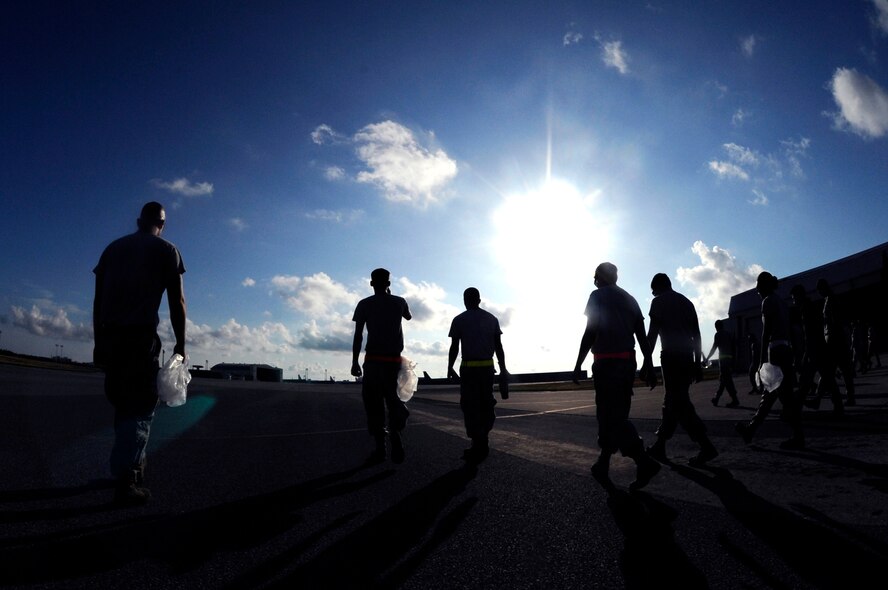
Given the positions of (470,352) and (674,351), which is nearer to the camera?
(674,351)

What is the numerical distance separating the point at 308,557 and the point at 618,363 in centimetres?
295

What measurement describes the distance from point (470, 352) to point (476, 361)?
0.41 feet

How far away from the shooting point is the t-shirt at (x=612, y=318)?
441 cm

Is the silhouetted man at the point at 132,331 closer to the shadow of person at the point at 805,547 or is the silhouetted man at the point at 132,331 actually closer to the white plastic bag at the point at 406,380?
the white plastic bag at the point at 406,380

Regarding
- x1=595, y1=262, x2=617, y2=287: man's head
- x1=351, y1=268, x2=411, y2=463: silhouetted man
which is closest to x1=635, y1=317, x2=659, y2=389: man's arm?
x1=595, y1=262, x2=617, y2=287: man's head

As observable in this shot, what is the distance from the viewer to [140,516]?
3098 millimetres

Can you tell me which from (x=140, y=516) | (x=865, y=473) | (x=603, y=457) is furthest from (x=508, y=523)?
(x=865, y=473)

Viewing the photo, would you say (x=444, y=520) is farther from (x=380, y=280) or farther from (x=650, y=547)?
(x=380, y=280)

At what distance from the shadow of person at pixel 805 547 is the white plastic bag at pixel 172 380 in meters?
3.79

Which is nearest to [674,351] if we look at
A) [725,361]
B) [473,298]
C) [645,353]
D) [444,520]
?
[645,353]

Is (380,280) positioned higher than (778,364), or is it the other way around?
(380,280)

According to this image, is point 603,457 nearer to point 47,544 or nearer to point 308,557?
point 308,557

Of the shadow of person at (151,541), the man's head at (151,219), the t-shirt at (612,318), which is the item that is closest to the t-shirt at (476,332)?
the t-shirt at (612,318)

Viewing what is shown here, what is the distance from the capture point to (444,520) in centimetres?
304
